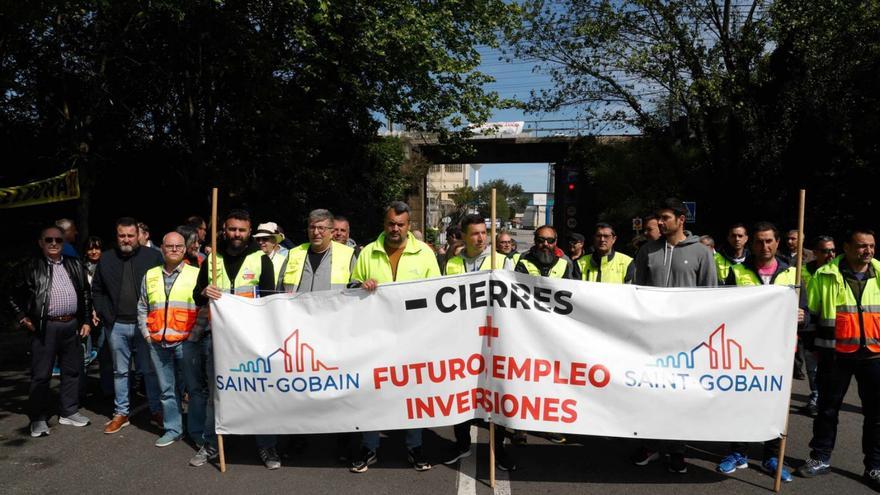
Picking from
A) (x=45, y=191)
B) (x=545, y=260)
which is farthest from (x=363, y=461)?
(x=45, y=191)

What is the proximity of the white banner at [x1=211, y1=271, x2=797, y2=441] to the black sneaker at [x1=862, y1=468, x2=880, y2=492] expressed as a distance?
843 mm

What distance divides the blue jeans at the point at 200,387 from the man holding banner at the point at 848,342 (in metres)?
4.58

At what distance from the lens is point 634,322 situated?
14.3ft

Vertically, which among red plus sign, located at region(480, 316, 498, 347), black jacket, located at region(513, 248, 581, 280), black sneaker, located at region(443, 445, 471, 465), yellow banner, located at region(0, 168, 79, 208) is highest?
yellow banner, located at region(0, 168, 79, 208)

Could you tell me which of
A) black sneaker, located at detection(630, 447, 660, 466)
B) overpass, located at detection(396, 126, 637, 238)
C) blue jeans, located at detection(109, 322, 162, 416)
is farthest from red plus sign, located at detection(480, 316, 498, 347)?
overpass, located at detection(396, 126, 637, 238)

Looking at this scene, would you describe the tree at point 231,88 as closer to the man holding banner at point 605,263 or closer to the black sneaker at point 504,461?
the man holding banner at point 605,263

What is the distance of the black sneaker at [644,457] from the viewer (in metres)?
4.74

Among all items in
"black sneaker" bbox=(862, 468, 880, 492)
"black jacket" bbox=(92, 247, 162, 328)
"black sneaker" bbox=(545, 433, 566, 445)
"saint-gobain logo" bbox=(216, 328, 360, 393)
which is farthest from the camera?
"black jacket" bbox=(92, 247, 162, 328)

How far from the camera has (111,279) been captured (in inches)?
228

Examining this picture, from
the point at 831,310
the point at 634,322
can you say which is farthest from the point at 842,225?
the point at 634,322

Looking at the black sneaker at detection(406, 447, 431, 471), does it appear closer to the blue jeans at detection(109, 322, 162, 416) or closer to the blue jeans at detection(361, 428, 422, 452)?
the blue jeans at detection(361, 428, 422, 452)

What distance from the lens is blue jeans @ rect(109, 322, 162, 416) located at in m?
5.51

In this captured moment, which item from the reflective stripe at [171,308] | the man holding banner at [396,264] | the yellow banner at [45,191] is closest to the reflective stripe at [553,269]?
the man holding banner at [396,264]

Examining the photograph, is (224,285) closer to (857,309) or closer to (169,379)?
(169,379)
